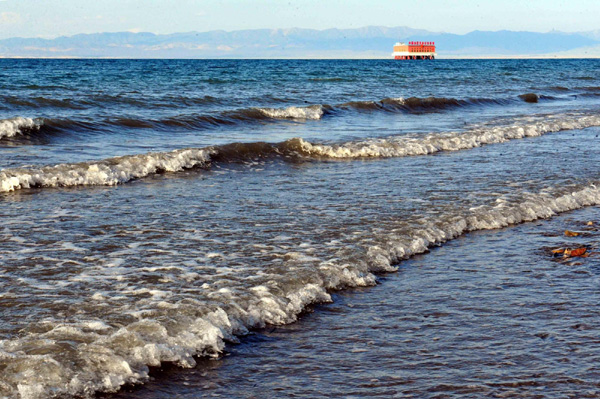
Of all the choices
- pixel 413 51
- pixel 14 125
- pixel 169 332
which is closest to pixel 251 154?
pixel 14 125

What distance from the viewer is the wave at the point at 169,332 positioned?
4.23m

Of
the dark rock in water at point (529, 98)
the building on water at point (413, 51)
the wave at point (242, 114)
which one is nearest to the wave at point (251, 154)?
the wave at point (242, 114)

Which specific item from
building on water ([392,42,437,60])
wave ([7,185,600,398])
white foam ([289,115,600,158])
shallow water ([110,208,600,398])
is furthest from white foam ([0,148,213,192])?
building on water ([392,42,437,60])

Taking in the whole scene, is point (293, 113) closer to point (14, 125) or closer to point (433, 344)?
point (14, 125)

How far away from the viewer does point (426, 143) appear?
663 inches

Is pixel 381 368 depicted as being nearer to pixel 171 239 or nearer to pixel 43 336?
pixel 43 336

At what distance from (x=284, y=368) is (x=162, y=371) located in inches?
31.6

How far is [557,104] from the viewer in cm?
3362

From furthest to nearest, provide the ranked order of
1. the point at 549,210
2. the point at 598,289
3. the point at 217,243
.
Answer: the point at 549,210 → the point at 217,243 → the point at 598,289

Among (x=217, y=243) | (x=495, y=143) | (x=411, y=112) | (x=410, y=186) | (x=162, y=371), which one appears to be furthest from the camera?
(x=411, y=112)

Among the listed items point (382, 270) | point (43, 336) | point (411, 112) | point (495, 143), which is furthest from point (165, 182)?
point (411, 112)

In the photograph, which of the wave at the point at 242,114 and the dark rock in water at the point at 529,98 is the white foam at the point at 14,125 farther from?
the dark rock in water at the point at 529,98

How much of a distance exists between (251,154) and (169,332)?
1038 cm

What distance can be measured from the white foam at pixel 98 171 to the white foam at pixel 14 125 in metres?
4.84
